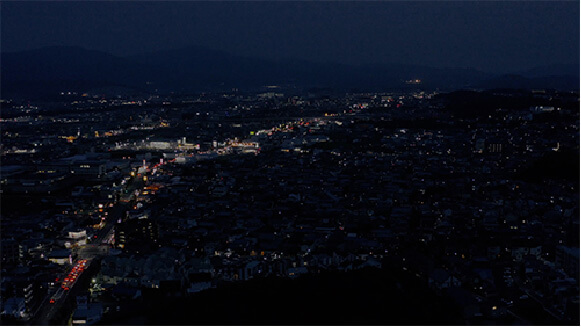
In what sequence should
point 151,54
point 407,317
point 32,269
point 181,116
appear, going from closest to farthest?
point 407,317 < point 32,269 < point 181,116 < point 151,54

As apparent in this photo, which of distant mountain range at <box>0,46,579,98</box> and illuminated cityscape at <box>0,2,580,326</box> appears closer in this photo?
illuminated cityscape at <box>0,2,580,326</box>

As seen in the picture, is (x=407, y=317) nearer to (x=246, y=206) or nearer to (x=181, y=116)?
(x=246, y=206)

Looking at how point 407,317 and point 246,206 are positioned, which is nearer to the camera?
point 407,317

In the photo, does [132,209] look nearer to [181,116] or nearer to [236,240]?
[236,240]

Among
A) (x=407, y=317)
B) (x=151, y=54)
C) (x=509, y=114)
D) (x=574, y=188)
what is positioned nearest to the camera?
(x=407, y=317)

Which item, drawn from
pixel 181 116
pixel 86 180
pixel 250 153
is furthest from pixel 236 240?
pixel 181 116

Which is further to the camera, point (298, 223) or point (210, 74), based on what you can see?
point (210, 74)

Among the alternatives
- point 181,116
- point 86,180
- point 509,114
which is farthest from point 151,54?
point 86,180

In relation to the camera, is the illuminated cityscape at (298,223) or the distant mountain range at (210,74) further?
the distant mountain range at (210,74)
